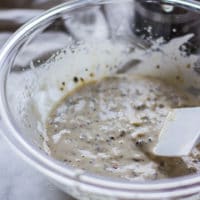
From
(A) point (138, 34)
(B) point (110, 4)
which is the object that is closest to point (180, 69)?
(A) point (138, 34)

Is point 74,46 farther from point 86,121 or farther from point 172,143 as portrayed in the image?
point 172,143

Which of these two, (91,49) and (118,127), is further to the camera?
(91,49)

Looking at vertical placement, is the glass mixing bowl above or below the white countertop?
above

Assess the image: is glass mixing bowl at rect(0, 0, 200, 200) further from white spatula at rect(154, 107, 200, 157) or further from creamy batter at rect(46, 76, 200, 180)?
white spatula at rect(154, 107, 200, 157)

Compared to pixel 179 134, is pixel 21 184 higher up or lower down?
lower down

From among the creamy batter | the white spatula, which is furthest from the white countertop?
the white spatula

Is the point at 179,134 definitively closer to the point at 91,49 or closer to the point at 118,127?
the point at 118,127

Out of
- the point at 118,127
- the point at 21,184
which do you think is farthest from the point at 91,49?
the point at 21,184

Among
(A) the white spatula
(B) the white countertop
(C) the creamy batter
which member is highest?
(A) the white spatula
